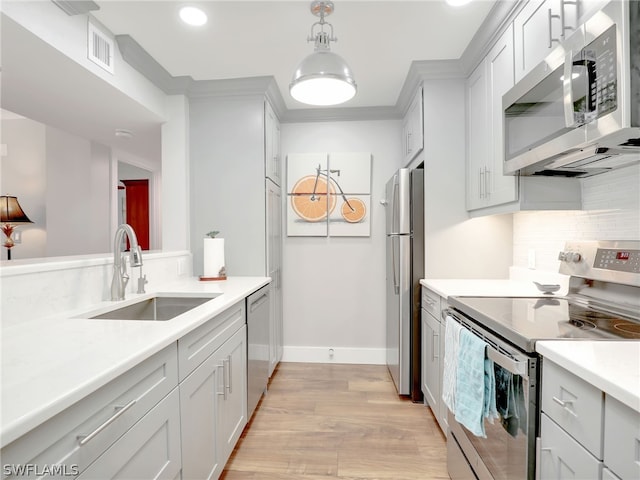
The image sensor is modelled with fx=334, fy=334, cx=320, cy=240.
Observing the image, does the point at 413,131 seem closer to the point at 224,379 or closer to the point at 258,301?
the point at 258,301

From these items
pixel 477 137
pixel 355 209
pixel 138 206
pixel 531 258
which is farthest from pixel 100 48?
pixel 138 206

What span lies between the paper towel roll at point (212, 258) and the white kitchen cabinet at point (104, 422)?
145 cm

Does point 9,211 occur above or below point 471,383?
above

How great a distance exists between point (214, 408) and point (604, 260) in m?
1.92

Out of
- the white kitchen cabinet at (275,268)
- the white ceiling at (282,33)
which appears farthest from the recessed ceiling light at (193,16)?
the white kitchen cabinet at (275,268)

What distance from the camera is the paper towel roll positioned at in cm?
261

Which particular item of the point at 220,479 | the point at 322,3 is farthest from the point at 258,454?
the point at 322,3

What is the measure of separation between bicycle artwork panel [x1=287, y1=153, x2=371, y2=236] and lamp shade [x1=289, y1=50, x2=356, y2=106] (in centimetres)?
156

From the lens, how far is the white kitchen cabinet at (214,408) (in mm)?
1315

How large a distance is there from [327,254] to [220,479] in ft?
6.86

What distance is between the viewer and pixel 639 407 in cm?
66

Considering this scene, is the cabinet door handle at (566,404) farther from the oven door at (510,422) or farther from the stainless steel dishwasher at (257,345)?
the stainless steel dishwasher at (257,345)

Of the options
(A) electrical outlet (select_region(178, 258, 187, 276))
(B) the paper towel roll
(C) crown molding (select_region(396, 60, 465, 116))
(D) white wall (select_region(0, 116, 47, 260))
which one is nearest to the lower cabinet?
(B) the paper towel roll

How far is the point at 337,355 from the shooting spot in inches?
134
